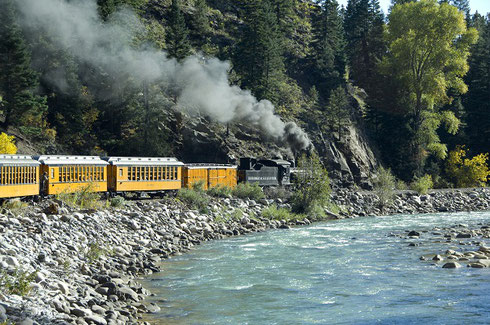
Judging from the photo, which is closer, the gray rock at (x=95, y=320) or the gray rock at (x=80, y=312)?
the gray rock at (x=95, y=320)

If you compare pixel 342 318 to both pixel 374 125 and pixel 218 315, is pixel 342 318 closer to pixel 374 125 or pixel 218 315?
pixel 218 315

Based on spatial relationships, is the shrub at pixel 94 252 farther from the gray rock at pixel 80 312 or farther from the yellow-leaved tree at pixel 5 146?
the yellow-leaved tree at pixel 5 146

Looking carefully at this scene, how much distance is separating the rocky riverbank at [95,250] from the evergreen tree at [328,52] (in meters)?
34.3

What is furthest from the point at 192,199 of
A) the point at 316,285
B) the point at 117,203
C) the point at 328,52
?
the point at 328,52

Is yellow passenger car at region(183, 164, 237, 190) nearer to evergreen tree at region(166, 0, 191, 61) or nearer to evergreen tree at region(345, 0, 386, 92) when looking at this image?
evergreen tree at region(166, 0, 191, 61)

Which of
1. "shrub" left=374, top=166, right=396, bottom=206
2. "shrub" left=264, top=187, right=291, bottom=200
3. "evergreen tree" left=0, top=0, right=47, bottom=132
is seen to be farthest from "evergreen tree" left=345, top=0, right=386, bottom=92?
"evergreen tree" left=0, top=0, right=47, bottom=132

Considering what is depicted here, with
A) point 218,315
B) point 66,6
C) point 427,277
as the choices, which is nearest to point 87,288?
point 218,315

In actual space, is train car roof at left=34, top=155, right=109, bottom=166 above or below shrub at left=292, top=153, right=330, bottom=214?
above

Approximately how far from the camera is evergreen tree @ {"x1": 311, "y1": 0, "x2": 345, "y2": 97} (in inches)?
Answer: 2589

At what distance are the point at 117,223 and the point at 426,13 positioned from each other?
148 feet

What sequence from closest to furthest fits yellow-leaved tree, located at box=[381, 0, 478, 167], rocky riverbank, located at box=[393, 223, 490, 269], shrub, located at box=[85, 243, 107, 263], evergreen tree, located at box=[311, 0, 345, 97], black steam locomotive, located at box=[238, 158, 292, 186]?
shrub, located at box=[85, 243, 107, 263] < rocky riverbank, located at box=[393, 223, 490, 269] < black steam locomotive, located at box=[238, 158, 292, 186] < yellow-leaved tree, located at box=[381, 0, 478, 167] < evergreen tree, located at box=[311, 0, 345, 97]

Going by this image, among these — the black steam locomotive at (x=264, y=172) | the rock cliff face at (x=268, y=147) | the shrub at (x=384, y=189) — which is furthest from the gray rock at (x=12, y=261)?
the shrub at (x=384, y=189)

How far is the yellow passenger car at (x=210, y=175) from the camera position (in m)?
36.3

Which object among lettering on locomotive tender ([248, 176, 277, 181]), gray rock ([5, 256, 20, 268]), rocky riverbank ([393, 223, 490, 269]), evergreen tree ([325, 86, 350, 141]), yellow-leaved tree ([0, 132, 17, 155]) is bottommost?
rocky riverbank ([393, 223, 490, 269])
